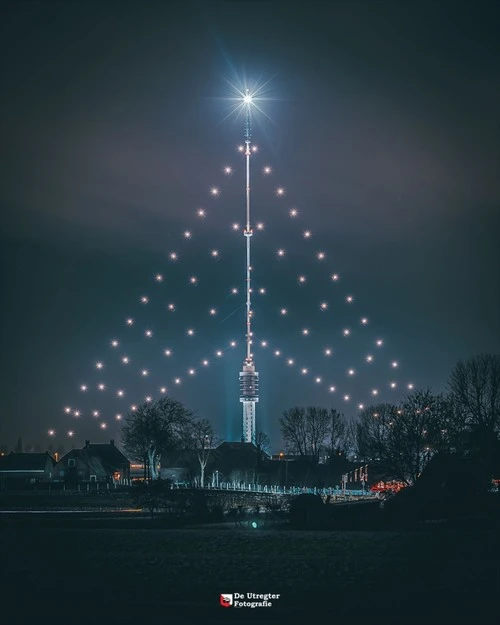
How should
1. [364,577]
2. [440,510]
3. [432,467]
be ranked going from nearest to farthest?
[364,577], [440,510], [432,467]

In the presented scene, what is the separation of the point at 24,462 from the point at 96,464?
12.9 metres

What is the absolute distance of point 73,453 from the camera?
156625 millimetres

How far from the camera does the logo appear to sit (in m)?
20.9

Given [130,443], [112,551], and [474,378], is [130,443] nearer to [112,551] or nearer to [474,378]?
[474,378]

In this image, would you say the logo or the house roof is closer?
the logo

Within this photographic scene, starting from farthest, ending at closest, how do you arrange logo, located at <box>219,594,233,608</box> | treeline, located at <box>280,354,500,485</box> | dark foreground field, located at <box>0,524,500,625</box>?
treeline, located at <box>280,354,500,485</box> < logo, located at <box>219,594,233,608</box> < dark foreground field, located at <box>0,524,500,625</box>

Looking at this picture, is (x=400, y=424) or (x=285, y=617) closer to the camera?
(x=285, y=617)

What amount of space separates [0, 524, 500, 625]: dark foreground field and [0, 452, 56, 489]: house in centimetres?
11190

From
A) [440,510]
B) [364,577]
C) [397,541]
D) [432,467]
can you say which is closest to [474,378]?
[432,467]

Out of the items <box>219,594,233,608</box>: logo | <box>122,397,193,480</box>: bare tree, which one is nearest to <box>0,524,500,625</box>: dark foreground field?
<box>219,594,233,608</box>: logo

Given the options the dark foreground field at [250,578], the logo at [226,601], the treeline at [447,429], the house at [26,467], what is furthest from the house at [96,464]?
Result: the logo at [226,601]

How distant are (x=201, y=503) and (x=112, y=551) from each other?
23916 mm

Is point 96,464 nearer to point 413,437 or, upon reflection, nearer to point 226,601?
point 413,437

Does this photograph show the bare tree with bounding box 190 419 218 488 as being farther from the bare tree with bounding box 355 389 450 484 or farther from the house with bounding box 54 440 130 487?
the bare tree with bounding box 355 389 450 484
